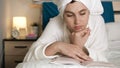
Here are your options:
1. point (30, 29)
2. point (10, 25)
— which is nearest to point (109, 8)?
point (30, 29)

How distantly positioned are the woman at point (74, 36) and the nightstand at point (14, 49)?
56.3 inches

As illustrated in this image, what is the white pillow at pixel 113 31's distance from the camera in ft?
7.58

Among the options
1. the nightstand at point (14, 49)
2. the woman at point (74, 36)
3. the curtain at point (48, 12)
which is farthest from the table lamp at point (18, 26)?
the woman at point (74, 36)

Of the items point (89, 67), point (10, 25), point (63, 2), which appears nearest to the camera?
point (89, 67)

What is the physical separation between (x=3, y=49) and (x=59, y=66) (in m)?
2.20

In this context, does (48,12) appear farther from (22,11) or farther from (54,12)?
(22,11)

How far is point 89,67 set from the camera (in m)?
0.92

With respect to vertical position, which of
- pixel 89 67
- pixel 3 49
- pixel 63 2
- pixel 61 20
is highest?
pixel 63 2

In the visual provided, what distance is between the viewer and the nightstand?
2908 millimetres

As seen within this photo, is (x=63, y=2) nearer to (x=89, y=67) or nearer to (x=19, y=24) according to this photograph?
(x=89, y=67)

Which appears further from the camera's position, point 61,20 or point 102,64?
point 61,20

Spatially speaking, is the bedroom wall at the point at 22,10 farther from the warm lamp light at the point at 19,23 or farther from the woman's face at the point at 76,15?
the woman's face at the point at 76,15

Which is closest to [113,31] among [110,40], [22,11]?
[110,40]

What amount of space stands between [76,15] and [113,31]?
1260 mm
